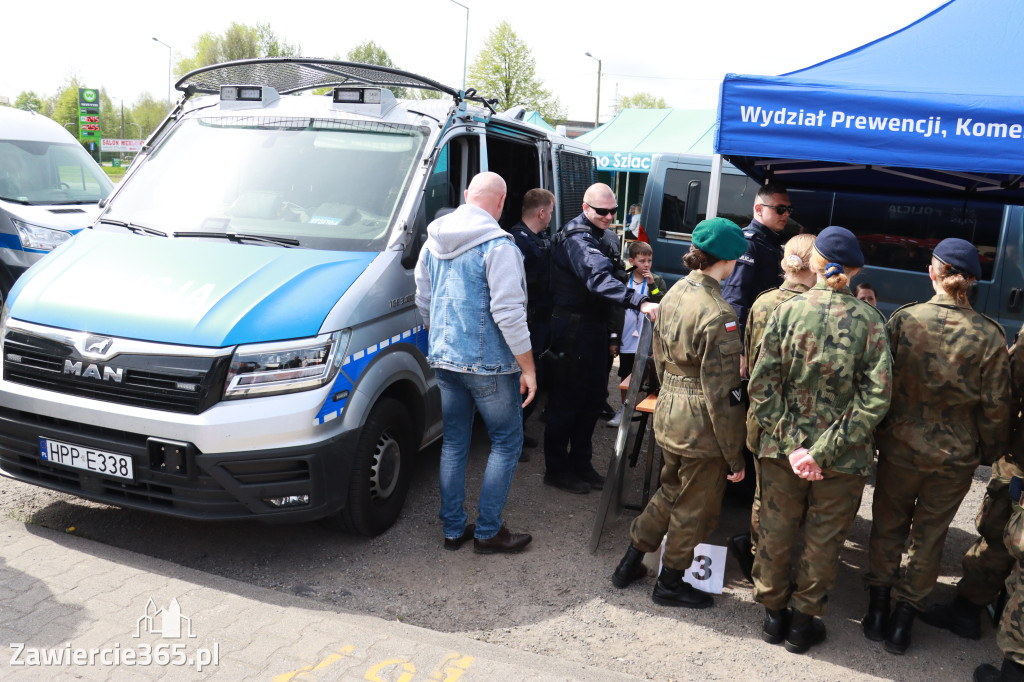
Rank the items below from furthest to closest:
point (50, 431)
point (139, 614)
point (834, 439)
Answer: point (50, 431)
point (139, 614)
point (834, 439)

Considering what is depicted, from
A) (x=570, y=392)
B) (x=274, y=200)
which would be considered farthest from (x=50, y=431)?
A: (x=570, y=392)

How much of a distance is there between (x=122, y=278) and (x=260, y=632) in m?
1.82

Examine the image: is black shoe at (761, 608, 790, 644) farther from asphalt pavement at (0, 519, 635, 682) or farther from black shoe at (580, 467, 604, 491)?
black shoe at (580, 467, 604, 491)

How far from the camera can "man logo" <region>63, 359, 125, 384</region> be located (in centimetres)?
351

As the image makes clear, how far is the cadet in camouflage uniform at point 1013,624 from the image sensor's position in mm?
3037

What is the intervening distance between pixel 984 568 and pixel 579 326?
2400mm

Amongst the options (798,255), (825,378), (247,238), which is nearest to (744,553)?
(825,378)

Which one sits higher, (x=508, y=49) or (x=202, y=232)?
(x=508, y=49)

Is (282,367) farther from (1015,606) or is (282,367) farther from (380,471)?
(1015,606)

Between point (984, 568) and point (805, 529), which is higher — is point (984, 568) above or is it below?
below

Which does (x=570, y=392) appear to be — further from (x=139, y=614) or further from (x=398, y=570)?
(x=139, y=614)

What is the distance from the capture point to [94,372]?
355 centimetres

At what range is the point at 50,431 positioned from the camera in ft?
12.0

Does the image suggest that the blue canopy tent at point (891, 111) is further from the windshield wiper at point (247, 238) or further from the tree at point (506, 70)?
the tree at point (506, 70)
